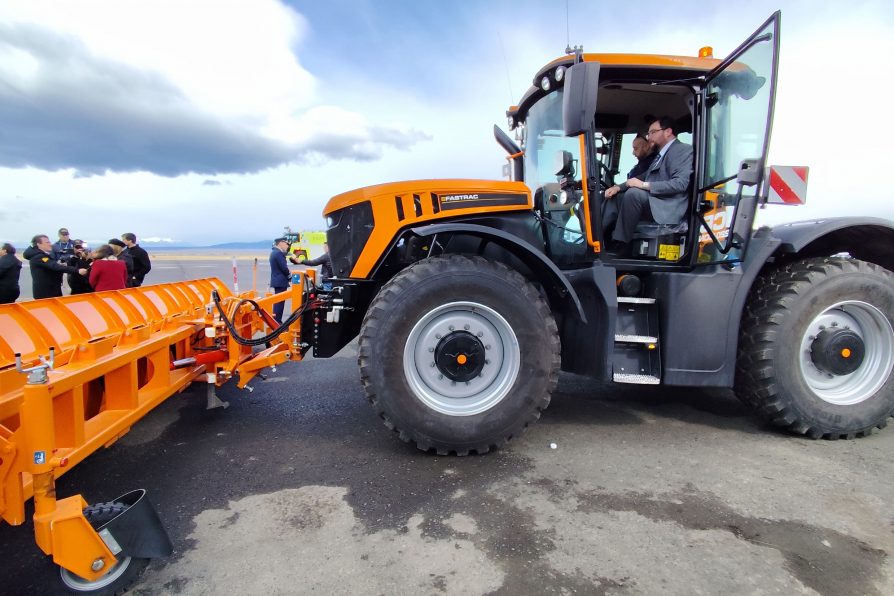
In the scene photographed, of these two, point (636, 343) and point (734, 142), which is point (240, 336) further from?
point (734, 142)

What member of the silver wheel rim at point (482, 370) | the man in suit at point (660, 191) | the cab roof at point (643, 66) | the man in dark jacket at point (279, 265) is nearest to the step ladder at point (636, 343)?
the man in suit at point (660, 191)

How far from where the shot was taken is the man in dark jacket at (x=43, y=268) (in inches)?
309

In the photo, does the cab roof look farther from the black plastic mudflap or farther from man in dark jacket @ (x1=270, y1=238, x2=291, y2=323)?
man in dark jacket @ (x1=270, y1=238, x2=291, y2=323)

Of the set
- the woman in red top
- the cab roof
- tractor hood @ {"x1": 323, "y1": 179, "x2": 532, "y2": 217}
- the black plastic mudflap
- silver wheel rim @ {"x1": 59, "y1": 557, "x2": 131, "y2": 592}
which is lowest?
silver wheel rim @ {"x1": 59, "y1": 557, "x2": 131, "y2": 592}

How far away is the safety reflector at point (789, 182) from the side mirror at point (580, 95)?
53.6 inches

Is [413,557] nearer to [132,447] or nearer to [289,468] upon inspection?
[289,468]

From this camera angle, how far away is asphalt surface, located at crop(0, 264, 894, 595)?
219 centimetres

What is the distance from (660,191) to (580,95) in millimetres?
1047

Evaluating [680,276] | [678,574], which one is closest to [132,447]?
[678,574]

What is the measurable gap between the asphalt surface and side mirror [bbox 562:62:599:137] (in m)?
2.23

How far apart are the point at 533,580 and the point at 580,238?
2.47m

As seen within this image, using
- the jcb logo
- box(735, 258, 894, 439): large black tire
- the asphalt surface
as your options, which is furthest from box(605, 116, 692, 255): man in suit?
the asphalt surface

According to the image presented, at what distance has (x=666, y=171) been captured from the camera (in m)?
3.83

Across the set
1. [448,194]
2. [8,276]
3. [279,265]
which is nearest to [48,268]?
[8,276]
